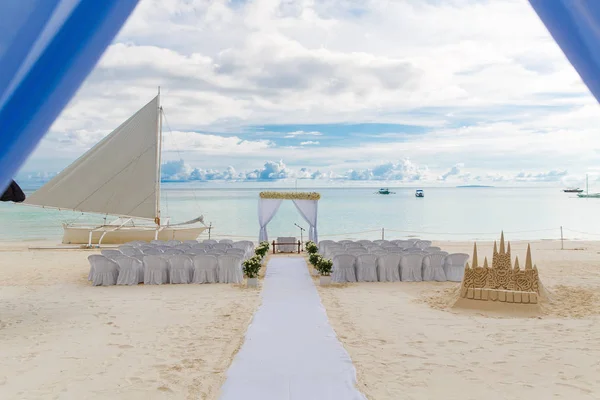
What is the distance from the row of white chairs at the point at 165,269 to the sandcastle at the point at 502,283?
4787mm

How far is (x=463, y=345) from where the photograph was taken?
5.79 m

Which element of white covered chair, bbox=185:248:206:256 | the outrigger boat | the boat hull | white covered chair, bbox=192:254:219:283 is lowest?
white covered chair, bbox=192:254:219:283

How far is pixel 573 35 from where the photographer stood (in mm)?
899

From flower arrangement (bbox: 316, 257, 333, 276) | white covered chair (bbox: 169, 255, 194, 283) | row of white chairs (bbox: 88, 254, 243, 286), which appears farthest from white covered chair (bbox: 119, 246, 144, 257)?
flower arrangement (bbox: 316, 257, 333, 276)

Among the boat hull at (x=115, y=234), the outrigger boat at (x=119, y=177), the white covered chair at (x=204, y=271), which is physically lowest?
the white covered chair at (x=204, y=271)

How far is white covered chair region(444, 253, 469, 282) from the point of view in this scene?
1074cm

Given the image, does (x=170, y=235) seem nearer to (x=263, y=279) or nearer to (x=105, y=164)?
(x=105, y=164)

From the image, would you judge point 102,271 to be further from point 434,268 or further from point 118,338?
point 434,268

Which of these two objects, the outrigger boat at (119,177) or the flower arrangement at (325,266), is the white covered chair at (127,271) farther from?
the outrigger boat at (119,177)

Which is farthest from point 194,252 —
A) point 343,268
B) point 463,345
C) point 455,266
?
point 463,345

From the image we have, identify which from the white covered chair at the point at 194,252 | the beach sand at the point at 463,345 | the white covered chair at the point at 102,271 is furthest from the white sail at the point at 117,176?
the beach sand at the point at 463,345

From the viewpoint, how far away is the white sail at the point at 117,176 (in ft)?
61.0

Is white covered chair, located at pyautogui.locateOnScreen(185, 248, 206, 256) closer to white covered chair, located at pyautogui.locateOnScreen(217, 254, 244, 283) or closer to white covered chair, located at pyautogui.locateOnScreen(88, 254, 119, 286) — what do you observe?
white covered chair, located at pyautogui.locateOnScreen(217, 254, 244, 283)

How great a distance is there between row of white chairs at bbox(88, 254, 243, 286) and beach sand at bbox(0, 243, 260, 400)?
38 centimetres
